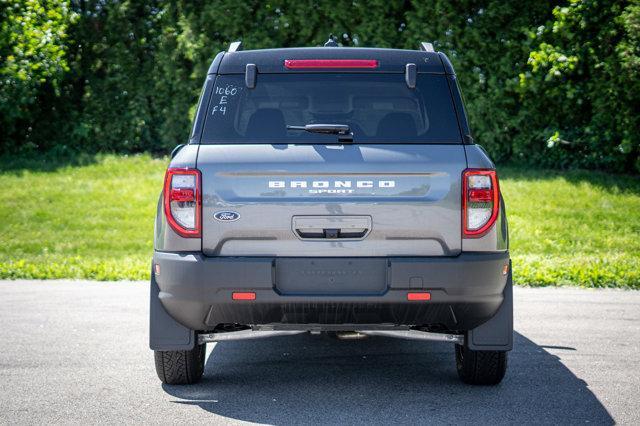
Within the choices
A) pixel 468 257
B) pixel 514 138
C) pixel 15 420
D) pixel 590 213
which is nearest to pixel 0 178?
pixel 514 138

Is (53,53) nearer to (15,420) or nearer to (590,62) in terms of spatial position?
(590,62)

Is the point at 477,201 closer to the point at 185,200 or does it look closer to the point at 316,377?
the point at 185,200

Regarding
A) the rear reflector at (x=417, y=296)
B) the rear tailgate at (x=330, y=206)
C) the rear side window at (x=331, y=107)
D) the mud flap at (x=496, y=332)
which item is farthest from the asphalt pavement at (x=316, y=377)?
the rear side window at (x=331, y=107)

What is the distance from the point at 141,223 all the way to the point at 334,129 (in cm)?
905

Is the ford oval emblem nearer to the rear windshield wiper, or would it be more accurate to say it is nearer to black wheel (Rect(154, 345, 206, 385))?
the rear windshield wiper

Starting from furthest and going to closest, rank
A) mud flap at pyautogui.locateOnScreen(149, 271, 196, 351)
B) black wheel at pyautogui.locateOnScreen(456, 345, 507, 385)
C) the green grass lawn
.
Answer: the green grass lawn → black wheel at pyautogui.locateOnScreen(456, 345, 507, 385) → mud flap at pyautogui.locateOnScreen(149, 271, 196, 351)

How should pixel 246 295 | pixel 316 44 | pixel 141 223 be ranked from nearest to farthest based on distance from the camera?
pixel 246 295 → pixel 141 223 → pixel 316 44

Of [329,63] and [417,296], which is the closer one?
[417,296]

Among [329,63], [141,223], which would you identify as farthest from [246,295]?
[141,223]

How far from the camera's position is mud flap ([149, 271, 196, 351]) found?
5340 mm

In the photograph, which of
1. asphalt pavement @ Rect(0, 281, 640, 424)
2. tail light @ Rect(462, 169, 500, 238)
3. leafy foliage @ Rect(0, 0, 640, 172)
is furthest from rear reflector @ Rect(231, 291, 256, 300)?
leafy foliage @ Rect(0, 0, 640, 172)

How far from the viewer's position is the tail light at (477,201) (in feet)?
16.8

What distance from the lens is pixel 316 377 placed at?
6.18 m

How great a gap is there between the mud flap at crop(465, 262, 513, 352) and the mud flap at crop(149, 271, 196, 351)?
5.41 feet
